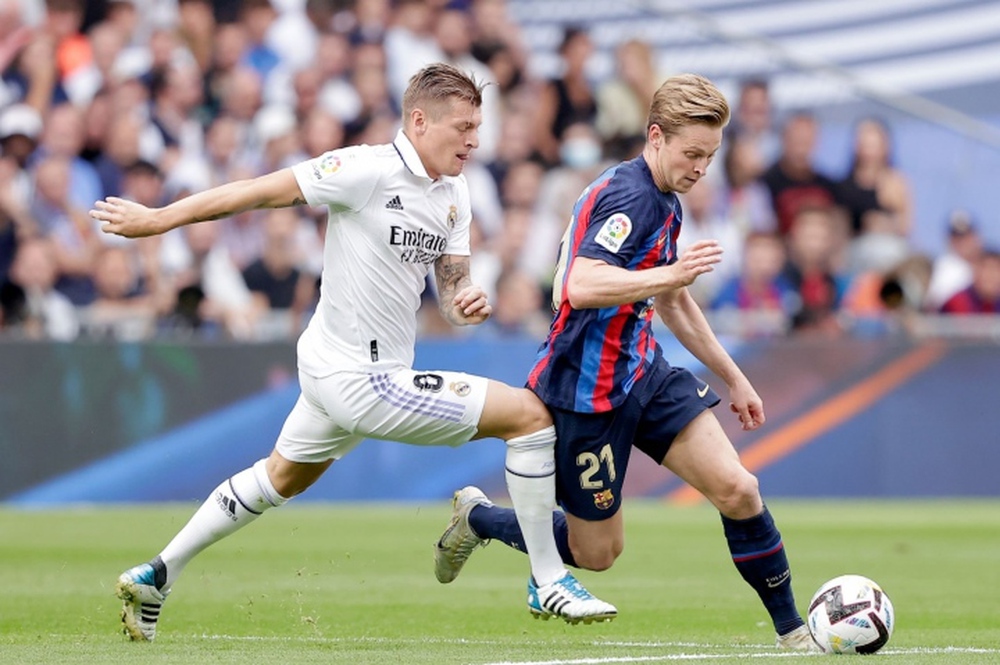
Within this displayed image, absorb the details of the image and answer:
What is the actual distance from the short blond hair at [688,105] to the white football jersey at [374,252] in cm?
98

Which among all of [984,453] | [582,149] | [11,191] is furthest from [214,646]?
[582,149]

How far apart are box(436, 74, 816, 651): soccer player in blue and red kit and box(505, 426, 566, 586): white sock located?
94mm

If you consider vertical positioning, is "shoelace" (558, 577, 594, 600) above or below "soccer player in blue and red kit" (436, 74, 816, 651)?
below

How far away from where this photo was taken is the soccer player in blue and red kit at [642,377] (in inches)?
293

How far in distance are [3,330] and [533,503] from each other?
931 centimetres

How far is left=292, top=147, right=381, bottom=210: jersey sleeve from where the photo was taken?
292 inches

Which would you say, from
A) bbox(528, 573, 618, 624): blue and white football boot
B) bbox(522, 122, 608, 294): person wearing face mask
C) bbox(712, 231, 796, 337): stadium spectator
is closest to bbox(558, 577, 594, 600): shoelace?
bbox(528, 573, 618, 624): blue and white football boot

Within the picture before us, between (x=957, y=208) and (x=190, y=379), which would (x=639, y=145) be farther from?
(x=190, y=379)

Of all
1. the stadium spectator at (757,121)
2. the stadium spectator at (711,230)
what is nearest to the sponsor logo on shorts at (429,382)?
the stadium spectator at (711,230)

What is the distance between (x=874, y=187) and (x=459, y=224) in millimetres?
12218

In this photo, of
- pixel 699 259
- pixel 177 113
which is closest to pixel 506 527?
pixel 699 259

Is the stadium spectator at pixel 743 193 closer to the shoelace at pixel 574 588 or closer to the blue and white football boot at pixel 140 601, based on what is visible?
the shoelace at pixel 574 588

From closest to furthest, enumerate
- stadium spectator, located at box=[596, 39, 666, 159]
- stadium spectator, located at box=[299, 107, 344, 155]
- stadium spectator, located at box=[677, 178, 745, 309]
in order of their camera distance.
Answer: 1. stadium spectator, located at box=[299, 107, 344, 155]
2. stadium spectator, located at box=[677, 178, 745, 309]
3. stadium spectator, located at box=[596, 39, 666, 159]

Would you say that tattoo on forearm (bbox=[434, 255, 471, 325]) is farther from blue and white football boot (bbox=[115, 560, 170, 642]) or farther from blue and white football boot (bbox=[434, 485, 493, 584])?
blue and white football boot (bbox=[115, 560, 170, 642])
